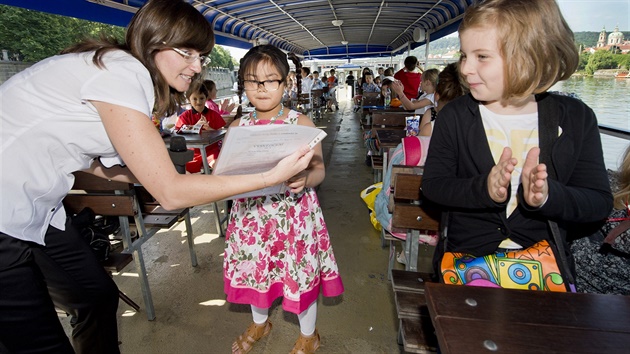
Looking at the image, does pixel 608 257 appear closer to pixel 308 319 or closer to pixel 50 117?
pixel 308 319

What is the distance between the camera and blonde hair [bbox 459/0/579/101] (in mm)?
1132

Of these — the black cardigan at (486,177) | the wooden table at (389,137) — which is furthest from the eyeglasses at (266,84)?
the wooden table at (389,137)

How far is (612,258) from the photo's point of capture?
150 centimetres

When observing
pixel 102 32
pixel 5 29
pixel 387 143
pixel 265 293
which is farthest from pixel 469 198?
pixel 5 29

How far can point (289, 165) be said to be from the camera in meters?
1.18

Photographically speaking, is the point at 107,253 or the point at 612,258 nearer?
the point at 612,258

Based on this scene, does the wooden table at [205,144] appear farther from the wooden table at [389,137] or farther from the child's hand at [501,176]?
the child's hand at [501,176]

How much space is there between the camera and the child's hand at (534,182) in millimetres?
1014

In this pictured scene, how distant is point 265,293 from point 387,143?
2.37 meters

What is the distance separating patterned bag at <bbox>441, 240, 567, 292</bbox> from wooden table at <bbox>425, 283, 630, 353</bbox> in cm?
24

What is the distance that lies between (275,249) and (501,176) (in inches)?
44.5

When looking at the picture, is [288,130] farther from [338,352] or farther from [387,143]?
[387,143]

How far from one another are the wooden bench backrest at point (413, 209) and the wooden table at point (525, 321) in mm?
944

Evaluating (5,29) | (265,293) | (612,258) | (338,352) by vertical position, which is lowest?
(338,352)
